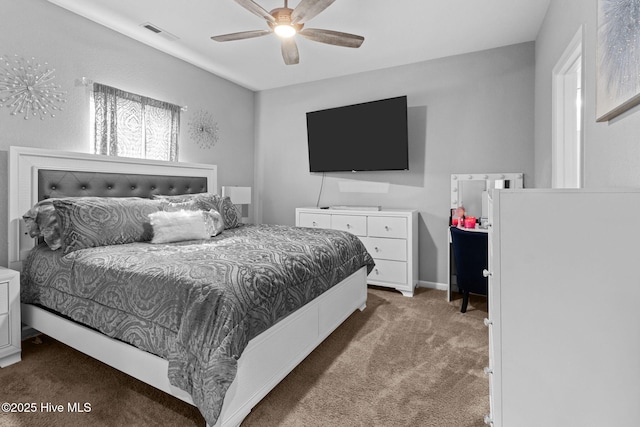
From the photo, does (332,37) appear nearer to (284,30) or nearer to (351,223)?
(284,30)

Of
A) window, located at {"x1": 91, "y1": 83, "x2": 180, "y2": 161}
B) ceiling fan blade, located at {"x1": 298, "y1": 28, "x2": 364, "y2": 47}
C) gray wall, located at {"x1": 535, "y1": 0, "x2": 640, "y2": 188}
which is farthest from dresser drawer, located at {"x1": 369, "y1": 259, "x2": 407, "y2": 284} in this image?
window, located at {"x1": 91, "y1": 83, "x2": 180, "y2": 161}

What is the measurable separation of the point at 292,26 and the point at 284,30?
66 mm

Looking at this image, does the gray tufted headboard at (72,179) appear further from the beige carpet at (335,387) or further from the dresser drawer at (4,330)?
the beige carpet at (335,387)

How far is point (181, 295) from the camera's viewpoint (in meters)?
1.49

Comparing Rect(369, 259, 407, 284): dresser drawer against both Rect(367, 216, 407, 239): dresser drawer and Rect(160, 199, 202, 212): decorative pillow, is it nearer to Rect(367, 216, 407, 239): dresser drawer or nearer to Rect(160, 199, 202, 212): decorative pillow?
Rect(367, 216, 407, 239): dresser drawer

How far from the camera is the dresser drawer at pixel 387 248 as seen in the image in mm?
3553

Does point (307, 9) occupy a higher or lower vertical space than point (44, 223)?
higher

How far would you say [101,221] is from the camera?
2311mm

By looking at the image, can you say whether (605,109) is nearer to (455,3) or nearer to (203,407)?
(455,3)

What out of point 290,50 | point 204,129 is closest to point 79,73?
point 204,129

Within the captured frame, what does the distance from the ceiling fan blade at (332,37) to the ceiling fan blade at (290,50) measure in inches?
4.5

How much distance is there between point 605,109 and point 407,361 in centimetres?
170

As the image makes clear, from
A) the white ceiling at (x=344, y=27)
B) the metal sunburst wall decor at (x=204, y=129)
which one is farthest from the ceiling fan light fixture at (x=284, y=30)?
the metal sunburst wall decor at (x=204, y=129)

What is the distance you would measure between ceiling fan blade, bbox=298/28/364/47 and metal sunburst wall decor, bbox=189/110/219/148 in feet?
6.43
